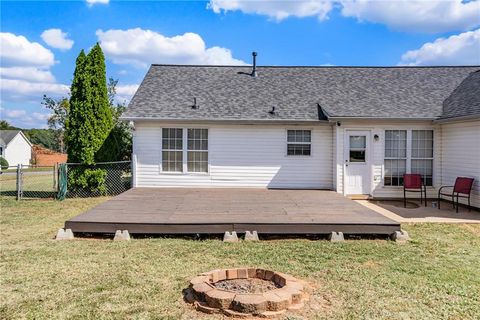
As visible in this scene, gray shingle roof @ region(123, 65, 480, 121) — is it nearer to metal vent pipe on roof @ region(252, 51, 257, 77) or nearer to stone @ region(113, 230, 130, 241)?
metal vent pipe on roof @ region(252, 51, 257, 77)

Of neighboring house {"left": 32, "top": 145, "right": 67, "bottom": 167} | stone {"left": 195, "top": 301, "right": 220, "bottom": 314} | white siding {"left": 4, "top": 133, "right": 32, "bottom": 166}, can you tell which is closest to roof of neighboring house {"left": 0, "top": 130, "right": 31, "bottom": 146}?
white siding {"left": 4, "top": 133, "right": 32, "bottom": 166}

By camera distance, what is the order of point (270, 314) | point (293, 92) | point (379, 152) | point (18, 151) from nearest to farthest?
1. point (270, 314)
2. point (379, 152)
3. point (293, 92)
4. point (18, 151)

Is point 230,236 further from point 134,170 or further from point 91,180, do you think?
point 91,180

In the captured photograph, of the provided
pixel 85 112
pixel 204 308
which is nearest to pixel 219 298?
pixel 204 308

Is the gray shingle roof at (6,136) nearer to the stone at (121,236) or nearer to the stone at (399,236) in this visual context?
the stone at (121,236)

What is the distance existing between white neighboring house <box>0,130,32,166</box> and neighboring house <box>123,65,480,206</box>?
40037mm

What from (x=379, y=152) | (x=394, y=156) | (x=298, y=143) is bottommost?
(x=394, y=156)

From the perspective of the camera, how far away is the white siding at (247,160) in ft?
38.5

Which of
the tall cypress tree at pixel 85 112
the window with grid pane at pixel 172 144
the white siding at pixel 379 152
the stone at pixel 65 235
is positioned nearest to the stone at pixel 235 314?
the stone at pixel 65 235

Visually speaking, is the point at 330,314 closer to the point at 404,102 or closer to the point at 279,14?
the point at 404,102

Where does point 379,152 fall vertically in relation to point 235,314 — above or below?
above

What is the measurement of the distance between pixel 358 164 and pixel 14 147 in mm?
48403

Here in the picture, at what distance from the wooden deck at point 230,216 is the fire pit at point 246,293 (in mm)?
2272

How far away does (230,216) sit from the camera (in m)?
7.11
